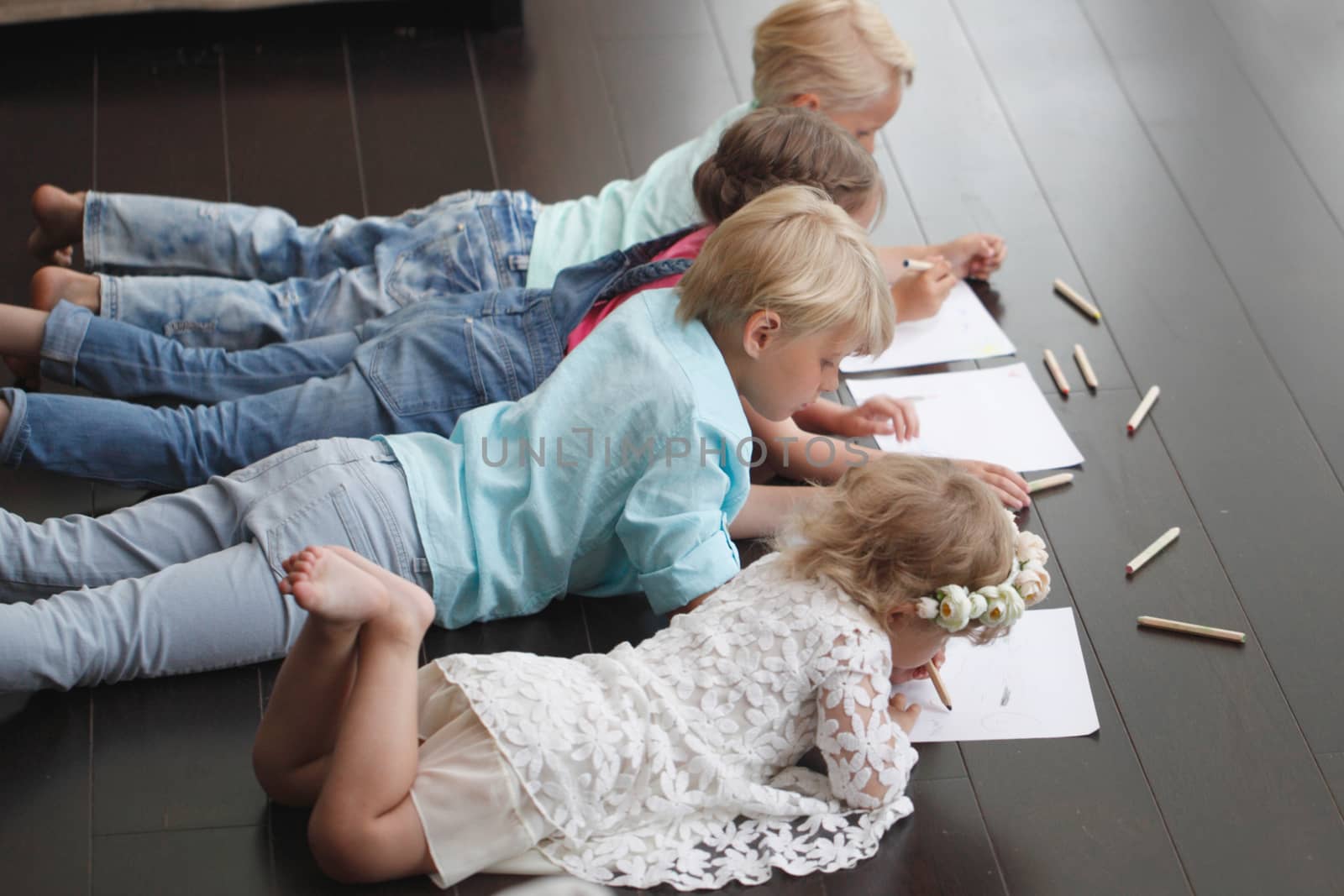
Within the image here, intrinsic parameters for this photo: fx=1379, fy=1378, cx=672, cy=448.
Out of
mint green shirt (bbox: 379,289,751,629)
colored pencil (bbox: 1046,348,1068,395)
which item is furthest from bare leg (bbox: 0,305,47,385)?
colored pencil (bbox: 1046,348,1068,395)

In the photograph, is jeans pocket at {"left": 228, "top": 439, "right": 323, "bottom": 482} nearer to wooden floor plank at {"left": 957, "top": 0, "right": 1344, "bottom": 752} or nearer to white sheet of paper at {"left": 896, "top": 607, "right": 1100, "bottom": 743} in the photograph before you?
white sheet of paper at {"left": 896, "top": 607, "right": 1100, "bottom": 743}

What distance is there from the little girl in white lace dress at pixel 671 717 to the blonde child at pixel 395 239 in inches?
24.7

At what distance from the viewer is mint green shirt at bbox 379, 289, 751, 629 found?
139 cm

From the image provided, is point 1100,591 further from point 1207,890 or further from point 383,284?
point 383,284

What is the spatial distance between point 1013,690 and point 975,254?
0.73 metres

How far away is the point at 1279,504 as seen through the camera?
5.65ft

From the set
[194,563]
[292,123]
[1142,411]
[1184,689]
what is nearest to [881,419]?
[1142,411]

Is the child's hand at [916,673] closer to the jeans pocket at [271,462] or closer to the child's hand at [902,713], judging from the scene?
the child's hand at [902,713]

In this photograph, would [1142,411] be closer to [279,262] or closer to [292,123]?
[279,262]

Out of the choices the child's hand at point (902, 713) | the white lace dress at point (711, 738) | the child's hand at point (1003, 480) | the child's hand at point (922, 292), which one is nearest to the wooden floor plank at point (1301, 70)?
the child's hand at point (922, 292)

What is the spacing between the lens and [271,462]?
1.43 metres

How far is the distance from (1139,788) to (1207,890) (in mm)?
119

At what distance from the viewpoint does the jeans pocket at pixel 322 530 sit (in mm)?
1370

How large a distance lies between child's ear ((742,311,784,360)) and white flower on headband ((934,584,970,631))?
32cm
